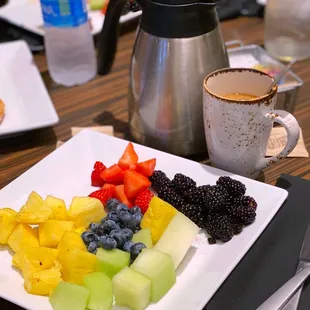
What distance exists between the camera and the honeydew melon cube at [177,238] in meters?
0.69

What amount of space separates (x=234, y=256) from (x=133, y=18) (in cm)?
91

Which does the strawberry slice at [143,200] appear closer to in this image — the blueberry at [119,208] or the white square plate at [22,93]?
the blueberry at [119,208]

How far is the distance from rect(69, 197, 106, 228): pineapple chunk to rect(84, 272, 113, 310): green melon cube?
120mm

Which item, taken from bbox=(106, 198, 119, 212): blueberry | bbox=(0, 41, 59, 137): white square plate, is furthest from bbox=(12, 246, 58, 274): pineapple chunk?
bbox=(0, 41, 59, 137): white square plate

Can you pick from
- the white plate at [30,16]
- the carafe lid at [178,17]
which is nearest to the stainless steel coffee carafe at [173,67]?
the carafe lid at [178,17]

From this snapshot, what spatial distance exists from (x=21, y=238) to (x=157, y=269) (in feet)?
0.63

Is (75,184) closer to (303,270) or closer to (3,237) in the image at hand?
(3,237)

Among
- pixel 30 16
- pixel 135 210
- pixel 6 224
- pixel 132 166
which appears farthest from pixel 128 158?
pixel 30 16

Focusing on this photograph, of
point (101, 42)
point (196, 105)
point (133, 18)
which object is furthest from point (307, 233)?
point (133, 18)

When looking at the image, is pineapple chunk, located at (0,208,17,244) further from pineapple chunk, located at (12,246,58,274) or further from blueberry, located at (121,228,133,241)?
blueberry, located at (121,228,133,241)

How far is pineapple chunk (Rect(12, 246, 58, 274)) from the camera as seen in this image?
2.20 ft

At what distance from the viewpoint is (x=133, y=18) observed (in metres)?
1.44

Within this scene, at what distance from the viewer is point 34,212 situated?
→ 720mm

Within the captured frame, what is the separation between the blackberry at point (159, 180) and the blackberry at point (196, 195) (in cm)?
4
